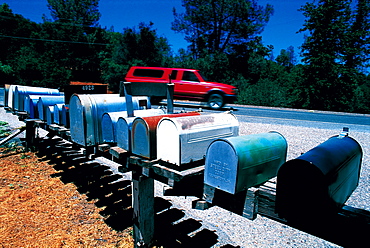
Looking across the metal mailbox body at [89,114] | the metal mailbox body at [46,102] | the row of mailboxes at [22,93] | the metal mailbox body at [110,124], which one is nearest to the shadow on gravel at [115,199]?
the metal mailbox body at [89,114]

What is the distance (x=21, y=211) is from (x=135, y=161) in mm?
2540

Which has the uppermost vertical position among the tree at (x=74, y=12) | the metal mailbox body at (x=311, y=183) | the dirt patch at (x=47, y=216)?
the tree at (x=74, y=12)

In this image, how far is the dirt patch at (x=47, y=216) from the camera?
10.6 feet

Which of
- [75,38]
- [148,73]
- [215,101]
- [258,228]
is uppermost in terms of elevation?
[75,38]

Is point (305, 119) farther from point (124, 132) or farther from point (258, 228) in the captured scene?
point (124, 132)

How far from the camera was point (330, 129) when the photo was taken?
920cm

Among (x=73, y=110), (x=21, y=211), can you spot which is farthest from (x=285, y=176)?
(x=21, y=211)

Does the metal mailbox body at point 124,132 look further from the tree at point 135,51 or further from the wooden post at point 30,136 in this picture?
the tree at point 135,51

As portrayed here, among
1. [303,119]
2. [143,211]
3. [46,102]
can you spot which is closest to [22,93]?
[46,102]

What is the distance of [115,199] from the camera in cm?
438

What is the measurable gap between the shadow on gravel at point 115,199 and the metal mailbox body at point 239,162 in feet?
5.50

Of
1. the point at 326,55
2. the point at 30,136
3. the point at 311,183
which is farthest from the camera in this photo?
the point at 326,55

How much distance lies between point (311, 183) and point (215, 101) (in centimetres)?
1179

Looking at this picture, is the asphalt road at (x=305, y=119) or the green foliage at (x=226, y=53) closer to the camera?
the asphalt road at (x=305, y=119)
